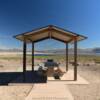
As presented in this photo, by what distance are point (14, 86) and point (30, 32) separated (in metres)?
3.19

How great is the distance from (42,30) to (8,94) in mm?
5421

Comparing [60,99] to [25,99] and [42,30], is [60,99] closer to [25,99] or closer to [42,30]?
[25,99]

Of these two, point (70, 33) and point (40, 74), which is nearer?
point (70, 33)

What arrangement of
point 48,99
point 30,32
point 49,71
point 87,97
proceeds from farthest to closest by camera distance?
point 49,71 → point 30,32 → point 87,97 → point 48,99

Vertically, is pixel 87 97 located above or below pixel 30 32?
below

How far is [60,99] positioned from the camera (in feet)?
30.5

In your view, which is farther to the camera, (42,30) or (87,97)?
(42,30)

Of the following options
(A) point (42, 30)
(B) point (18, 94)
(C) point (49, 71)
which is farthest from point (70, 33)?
(B) point (18, 94)

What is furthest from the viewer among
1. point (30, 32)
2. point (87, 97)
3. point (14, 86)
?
point (30, 32)

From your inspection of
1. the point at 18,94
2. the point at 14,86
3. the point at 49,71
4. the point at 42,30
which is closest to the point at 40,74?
the point at 49,71

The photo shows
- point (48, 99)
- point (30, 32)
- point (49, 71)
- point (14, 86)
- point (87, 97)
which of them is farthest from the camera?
point (49, 71)

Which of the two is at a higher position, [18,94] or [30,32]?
[30,32]

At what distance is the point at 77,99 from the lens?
9.45 meters

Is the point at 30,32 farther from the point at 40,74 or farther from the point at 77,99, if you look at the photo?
the point at 77,99
